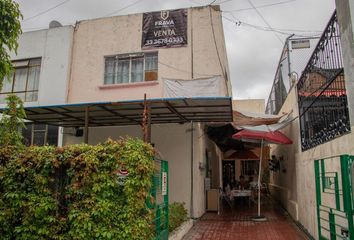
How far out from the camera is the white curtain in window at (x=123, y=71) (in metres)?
13.3

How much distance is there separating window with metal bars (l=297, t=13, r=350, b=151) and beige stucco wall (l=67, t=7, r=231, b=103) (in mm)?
4280

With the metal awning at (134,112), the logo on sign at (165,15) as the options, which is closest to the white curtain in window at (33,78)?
the metal awning at (134,112)

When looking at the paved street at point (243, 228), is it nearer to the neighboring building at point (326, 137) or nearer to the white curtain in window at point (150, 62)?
the neighboring building at point (326, 137)

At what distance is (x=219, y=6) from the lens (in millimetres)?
12797

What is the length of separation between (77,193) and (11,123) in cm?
274

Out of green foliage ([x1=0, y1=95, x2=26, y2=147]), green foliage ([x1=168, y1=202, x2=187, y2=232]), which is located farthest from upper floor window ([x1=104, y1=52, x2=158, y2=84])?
green foliage ([x1=0, y1=95, x2=26, y2=147])

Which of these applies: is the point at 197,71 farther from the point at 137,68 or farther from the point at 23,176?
the point at 23,176

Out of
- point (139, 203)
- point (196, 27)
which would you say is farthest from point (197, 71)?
point (139, 203)

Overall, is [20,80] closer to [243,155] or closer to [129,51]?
[129,51]

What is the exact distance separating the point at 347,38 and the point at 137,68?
970cm

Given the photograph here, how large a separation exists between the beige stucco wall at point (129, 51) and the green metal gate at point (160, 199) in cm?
609

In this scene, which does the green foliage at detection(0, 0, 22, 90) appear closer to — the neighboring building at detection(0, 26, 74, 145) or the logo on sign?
the neighboring building at detection(0, 26, 74, 145)

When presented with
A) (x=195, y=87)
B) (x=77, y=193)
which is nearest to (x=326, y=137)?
(x=77, y=193)

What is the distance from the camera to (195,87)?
1202cm
